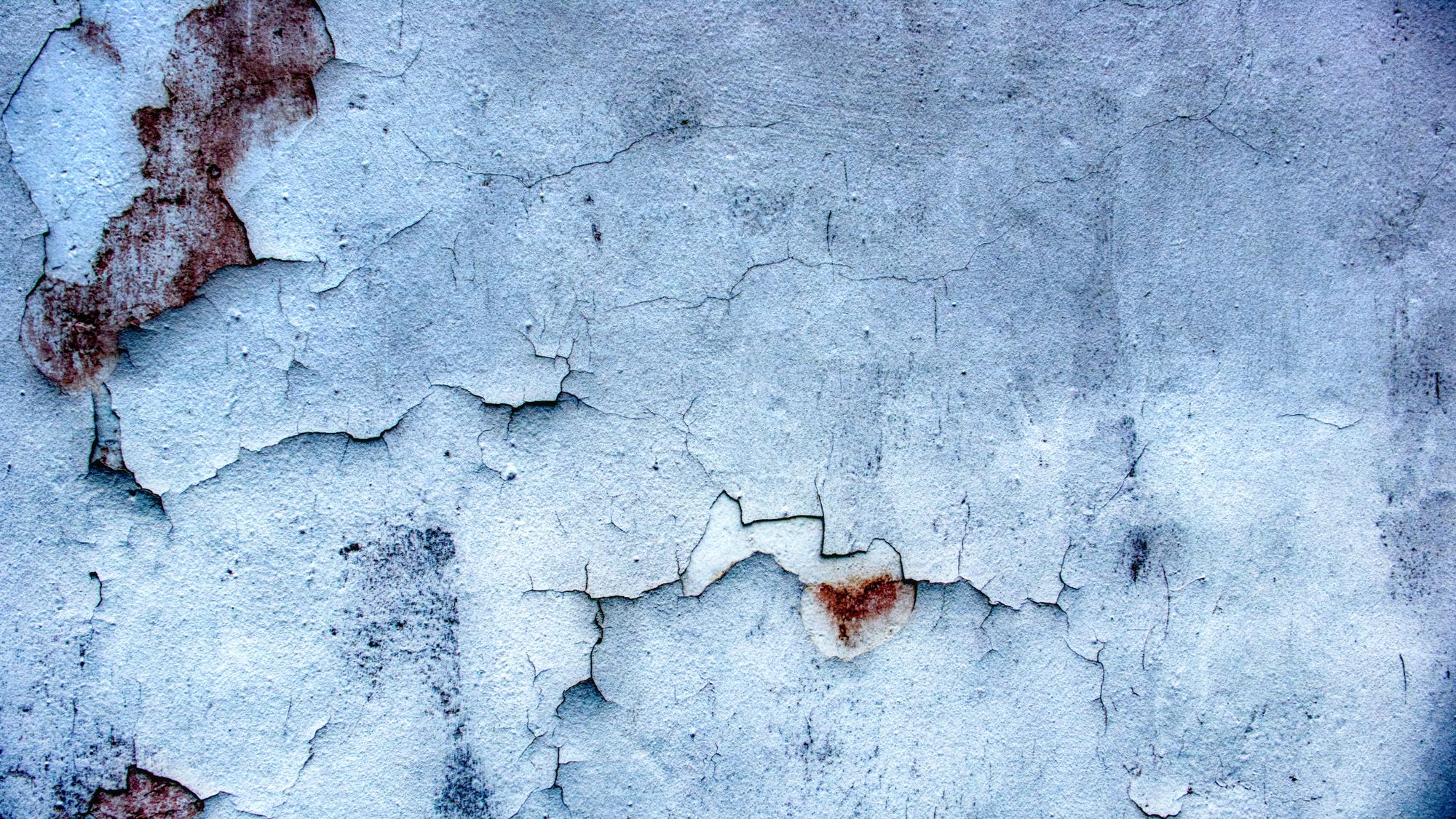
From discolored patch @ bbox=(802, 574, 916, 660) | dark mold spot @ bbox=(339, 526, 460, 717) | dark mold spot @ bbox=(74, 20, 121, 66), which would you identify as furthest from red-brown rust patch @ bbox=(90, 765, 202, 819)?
dark mold spot @ bbox=(74, 20, 121, 66)

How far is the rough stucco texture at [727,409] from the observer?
2.27 meters

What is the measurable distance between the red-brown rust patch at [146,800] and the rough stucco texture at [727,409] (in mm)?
14

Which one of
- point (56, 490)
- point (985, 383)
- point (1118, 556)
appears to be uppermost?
point (985, 383)

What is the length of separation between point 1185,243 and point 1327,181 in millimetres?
565

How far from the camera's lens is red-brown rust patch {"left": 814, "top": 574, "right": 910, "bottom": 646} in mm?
2383

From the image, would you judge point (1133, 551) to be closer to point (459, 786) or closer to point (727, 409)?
point (727, 409)

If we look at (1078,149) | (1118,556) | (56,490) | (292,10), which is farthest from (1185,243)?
(56,490)

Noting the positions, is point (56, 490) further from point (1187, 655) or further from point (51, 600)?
point (1187, 655)

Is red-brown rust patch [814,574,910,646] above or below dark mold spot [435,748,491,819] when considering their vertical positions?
above

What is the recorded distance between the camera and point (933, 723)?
2.40 metres

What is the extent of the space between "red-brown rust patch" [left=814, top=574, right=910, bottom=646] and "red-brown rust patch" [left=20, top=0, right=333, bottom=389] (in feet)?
7.12

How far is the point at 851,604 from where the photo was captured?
2.38m

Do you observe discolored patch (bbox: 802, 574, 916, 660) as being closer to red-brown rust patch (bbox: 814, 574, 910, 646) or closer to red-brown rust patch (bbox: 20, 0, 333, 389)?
red-brown rust patch (bbox: 814, 574, 910, 646)

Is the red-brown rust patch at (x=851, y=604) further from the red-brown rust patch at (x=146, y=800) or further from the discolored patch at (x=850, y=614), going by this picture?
the red-brown rust patch at (x=146, y=800)
